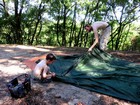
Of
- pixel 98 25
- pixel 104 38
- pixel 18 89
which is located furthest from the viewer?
pixel 104 38

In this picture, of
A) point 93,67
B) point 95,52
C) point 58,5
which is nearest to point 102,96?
point 93,67

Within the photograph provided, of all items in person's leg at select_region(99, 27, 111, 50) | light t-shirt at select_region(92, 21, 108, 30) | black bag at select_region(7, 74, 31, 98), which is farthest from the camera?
person's leg at select_region(99, 27, 111, 50)

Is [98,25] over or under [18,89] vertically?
over

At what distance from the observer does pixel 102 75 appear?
5.49 m

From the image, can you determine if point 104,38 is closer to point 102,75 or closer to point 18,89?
point 102,75

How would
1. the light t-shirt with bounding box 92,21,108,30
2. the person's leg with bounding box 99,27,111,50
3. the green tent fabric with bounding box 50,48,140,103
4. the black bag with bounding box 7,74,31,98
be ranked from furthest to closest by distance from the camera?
the person's leg with bounding box 99,27,111,50 < the light t-shirt with bounding box 92,21,108,30 < the green tent fabric with bounding box 50,48,140,103 < the black bag with bounding box 7,74,31,98

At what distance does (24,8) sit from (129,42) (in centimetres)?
1608

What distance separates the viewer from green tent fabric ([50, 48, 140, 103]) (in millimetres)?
4756

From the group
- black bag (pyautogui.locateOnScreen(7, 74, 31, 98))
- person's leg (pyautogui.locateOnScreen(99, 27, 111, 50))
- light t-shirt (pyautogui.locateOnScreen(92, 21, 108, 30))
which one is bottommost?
black bag (pyautogui.locateOnScreen(7, 74, 31, 98))

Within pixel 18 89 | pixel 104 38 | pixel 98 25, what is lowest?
pixel 18 89

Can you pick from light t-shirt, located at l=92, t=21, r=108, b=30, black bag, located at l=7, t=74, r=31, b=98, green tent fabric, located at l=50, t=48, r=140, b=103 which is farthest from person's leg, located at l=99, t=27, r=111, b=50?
black bag, located at l=7, t=74, r=31, b=98

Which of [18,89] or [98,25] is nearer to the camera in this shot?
[18,89]

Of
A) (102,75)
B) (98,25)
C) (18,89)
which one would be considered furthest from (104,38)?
(18,89)

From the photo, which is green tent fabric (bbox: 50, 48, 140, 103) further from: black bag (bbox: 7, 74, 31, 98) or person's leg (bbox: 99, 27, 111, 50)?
black bag (bbox: 7, 74, 31, 98)
